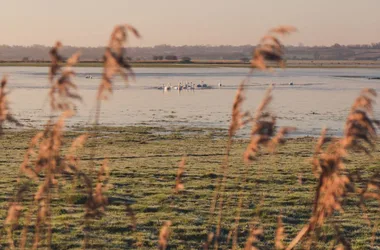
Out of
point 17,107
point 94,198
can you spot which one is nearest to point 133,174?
point 94,198

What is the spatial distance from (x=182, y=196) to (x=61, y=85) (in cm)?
896

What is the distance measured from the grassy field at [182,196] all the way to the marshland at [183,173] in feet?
0.10

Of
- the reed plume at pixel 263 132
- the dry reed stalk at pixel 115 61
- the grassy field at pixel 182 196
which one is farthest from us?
the grassy field at pixel 182 196

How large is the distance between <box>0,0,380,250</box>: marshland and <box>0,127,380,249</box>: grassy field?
1.2 inches

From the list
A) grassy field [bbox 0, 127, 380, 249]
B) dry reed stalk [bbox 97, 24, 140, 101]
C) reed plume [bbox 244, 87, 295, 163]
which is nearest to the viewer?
dry reed stalk [bbox 97, 24, 140, 101]

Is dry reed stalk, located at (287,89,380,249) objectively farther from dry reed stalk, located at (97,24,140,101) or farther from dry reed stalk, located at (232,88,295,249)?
dry reed stalk, located at (97,24,140,101)

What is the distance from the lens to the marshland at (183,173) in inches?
→ 108

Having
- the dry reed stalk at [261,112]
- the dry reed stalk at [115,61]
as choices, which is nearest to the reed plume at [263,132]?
the dry reed stalk at [261,112]

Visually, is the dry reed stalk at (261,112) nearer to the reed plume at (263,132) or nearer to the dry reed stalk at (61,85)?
the reed plume at (263,132)

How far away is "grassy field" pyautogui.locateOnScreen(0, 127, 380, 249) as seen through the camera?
8523 millimetres

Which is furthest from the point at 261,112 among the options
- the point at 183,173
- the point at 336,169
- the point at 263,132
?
the point at 183,173

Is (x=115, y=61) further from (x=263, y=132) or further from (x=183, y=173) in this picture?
(x=183, y=173)

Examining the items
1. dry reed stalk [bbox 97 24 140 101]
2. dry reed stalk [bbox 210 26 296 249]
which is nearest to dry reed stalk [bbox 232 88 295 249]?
dry reed stalk [bbox 210 26 296 249]

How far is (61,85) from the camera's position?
2730 millimetres
